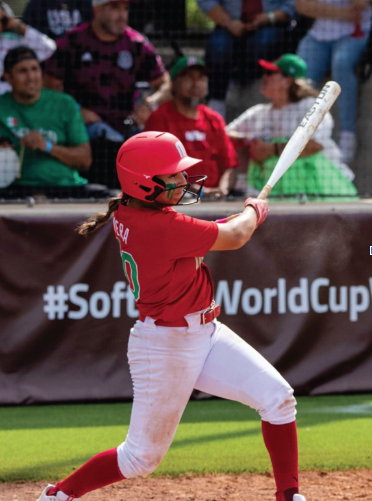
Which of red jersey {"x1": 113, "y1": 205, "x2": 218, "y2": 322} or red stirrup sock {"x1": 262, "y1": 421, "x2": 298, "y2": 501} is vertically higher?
red jersey {"x1": 113, "y1": 205, "x2": 218, "y2": 322}

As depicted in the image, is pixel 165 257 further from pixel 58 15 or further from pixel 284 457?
pixel 58 15

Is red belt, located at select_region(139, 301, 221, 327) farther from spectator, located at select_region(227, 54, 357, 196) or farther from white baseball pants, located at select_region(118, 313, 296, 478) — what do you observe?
spectator, located at select_region(227, 54, 357, 196)

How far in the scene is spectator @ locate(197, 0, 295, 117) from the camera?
7.42 metres

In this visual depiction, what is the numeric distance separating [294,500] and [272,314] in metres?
2.70

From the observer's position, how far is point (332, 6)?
7398 mm

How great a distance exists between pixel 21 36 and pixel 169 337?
4732mm

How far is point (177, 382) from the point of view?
10.8 feet

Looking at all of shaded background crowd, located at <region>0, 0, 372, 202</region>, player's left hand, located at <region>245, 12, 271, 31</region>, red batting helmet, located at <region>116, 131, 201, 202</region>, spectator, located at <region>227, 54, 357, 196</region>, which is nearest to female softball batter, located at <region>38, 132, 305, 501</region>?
red batting helmet, located at <region>116, 131, 201, 202</region>

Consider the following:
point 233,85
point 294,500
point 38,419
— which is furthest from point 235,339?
point 233,85

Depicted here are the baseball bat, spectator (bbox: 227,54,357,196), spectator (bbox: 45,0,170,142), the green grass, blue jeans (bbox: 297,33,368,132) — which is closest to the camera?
the baseball bat

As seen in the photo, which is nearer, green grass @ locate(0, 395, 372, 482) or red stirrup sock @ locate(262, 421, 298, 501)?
red stirrup sock @ locate(262, 421, 298, 501)

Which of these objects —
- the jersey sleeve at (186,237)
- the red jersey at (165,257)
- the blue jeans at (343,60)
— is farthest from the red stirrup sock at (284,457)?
the blue jeans at (343,60)

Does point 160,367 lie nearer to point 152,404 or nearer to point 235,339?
point 152,404

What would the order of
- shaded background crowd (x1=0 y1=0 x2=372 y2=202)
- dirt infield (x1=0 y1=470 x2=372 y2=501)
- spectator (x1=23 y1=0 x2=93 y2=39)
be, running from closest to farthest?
dirt infield (x1=0 y1=470 x2=372 y2=501) < shaded background crowd (x1=0 y1=0 x2=372 y2=202) < spectator (x1=23 y1=0 x2=93 y2=39)
